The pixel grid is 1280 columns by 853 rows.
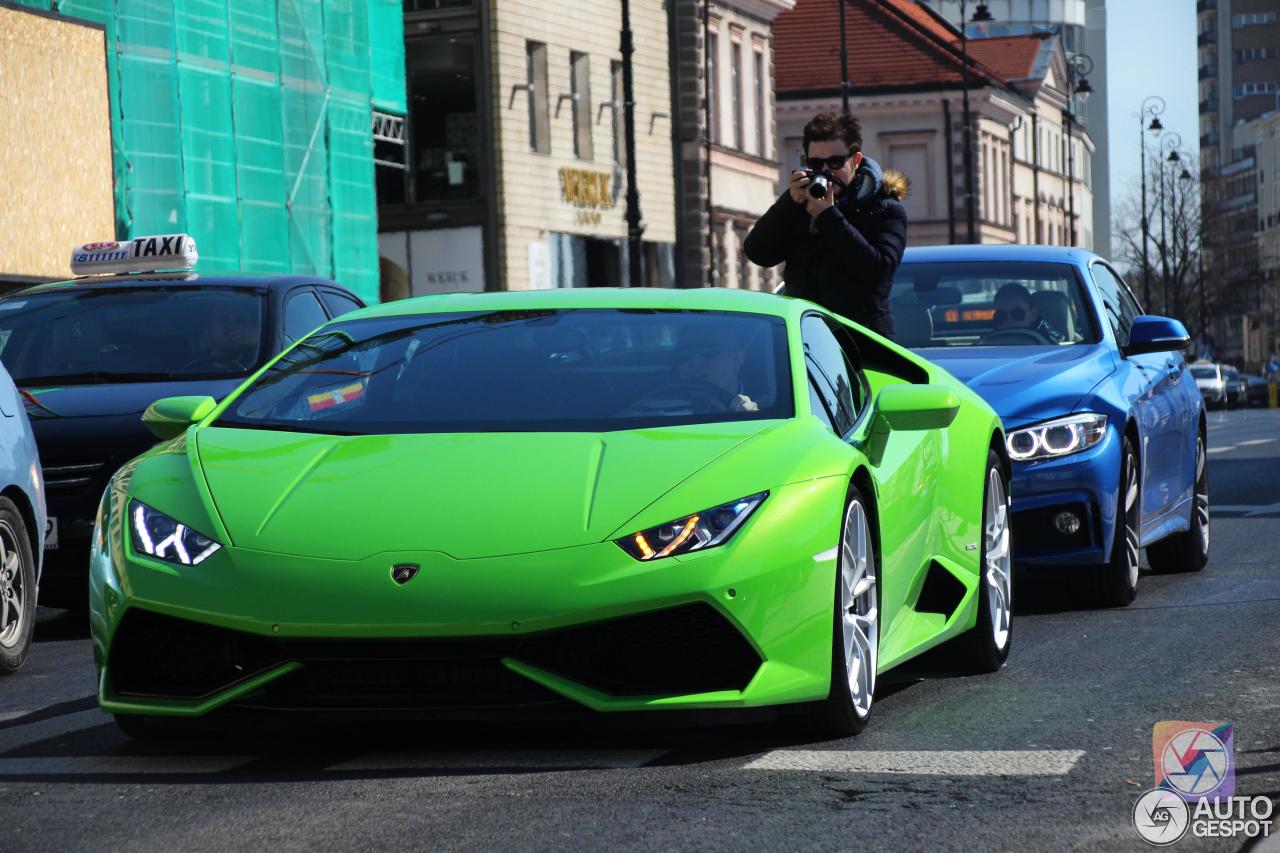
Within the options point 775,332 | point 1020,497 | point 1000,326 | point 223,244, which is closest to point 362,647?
point 775,332

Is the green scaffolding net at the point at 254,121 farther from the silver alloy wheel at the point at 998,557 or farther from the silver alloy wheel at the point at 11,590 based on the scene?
the silver alloy wheel at the point at 998,557

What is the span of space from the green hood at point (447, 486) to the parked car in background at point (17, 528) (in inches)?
108

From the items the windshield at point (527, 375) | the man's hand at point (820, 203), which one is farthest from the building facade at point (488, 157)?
the windshield at point (527, 375)

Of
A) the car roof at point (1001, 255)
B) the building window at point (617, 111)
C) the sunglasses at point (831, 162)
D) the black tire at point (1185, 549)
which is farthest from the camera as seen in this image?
the building window at point (617, 111)

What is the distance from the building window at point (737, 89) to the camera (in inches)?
2345

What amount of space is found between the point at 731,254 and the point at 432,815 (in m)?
52.9

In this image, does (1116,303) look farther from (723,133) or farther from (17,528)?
(723,133)

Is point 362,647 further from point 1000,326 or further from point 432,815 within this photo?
point 1000,326

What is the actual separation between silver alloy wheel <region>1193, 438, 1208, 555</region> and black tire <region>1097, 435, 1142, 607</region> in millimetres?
1689

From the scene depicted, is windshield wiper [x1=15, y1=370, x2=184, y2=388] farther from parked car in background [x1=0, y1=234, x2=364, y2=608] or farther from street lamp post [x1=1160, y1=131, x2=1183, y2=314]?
street lamp post [x1=1160, y1=131, x2=1183, y2=314]

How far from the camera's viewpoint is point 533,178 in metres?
46.5

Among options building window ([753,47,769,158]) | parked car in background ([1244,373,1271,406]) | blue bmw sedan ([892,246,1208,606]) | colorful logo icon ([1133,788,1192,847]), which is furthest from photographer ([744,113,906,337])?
parked car in background ([1244,373,1271,406])

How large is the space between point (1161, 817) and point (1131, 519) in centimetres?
543

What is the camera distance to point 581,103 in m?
49.6
